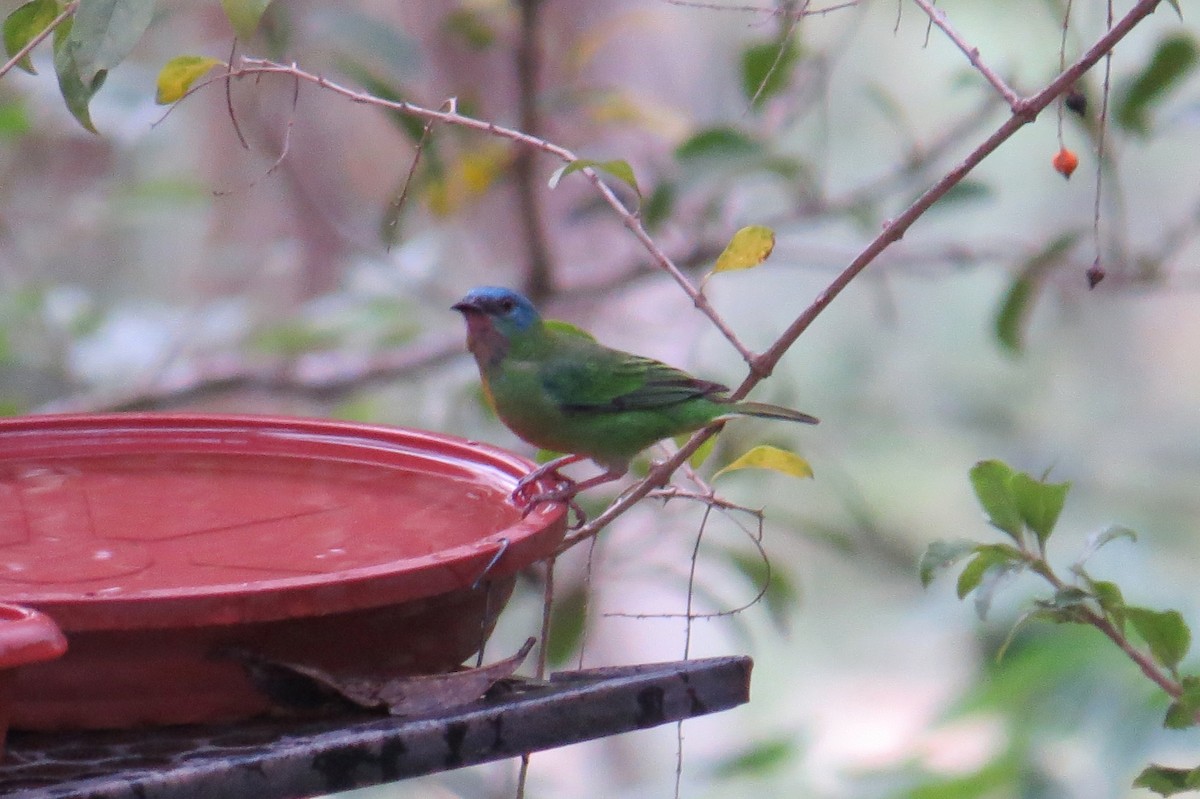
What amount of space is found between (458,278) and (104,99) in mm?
2252

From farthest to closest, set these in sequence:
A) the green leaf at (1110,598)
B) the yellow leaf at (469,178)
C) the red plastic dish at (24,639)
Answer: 1. the yellow leaf at (469,178)
2. the green leaf at (1110,598)
3. the red plastic dish at (24,639)

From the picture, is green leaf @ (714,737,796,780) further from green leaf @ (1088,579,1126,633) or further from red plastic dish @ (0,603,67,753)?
red plastic dish @ (0,603,67,753)

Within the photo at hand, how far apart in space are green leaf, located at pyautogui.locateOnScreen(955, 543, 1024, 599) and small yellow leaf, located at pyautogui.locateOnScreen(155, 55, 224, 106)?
123 centimetres

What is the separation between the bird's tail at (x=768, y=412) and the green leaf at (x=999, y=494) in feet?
2.38

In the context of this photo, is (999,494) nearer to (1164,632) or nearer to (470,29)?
(1164,632)

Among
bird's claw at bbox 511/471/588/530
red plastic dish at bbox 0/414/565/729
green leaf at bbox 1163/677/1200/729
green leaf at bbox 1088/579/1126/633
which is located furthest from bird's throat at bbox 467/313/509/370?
green leaf at bbox 1163/677/1200/729

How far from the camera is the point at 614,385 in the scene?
2895mm

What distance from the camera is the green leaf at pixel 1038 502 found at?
182 centimetres

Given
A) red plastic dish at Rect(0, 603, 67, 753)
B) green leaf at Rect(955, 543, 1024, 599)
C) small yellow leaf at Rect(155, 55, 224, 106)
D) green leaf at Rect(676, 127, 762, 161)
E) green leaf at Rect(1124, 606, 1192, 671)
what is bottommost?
red plastic dish at Rect(0, 603, 67, 753)

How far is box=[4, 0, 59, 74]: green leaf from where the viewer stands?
1916 millimetres

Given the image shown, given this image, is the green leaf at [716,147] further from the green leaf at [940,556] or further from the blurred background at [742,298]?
the green leaf at [940,556]

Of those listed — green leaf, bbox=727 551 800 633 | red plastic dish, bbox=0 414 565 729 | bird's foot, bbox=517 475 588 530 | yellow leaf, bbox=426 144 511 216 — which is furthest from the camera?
yellow leaf, bbox=426 144 511 216

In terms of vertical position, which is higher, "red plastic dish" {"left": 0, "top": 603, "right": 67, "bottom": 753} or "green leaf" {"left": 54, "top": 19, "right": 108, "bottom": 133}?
"green leaf" {"left": 54, "top": 19, "right": 108, "bottom": 133}

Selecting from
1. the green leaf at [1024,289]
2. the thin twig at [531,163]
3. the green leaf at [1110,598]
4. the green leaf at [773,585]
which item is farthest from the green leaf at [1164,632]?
the thin twig at [531,163]
